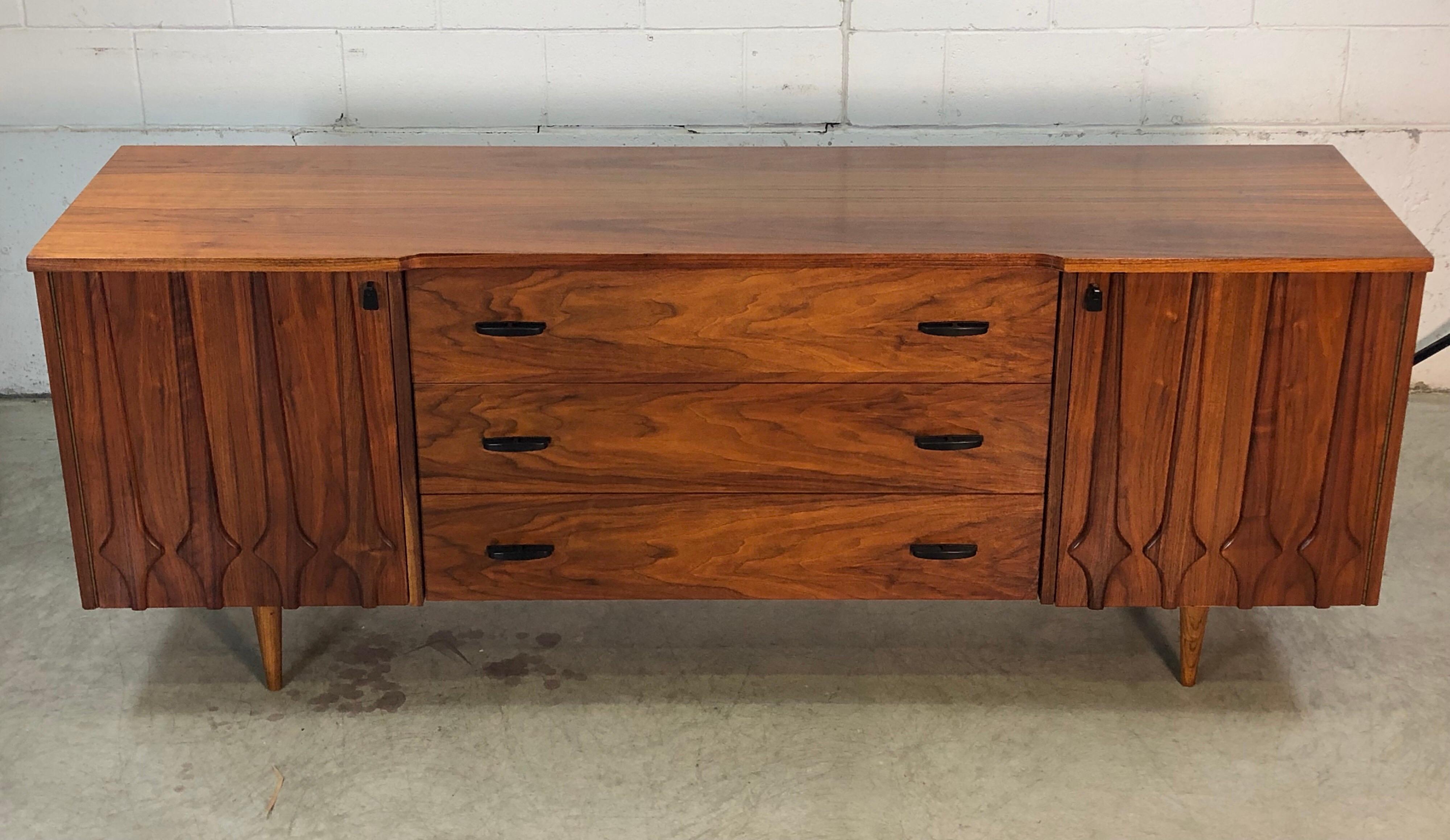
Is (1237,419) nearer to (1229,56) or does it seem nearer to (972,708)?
(972,708)

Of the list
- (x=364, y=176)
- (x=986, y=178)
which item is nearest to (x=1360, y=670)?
(x=986, y=178)

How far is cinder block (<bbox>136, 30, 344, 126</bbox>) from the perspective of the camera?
2652 millimetres

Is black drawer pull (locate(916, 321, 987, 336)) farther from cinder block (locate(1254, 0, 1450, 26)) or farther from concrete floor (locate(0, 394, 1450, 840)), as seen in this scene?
cinder block (locate(1254, 0, 1450, 26))

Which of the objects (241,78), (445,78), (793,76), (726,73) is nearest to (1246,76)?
(793,76)

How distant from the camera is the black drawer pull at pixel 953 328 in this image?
1942mm

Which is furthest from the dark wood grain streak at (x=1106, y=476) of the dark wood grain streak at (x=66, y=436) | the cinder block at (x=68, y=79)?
the cinder block at (x=68, y=79)

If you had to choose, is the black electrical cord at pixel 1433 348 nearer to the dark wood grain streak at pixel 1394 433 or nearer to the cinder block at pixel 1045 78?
the cinder block at pixel 1045 78

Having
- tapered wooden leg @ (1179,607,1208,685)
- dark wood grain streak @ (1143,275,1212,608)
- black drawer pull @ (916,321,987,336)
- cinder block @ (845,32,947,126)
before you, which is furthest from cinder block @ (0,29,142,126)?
tapered wooden leg @ (1179,607,1208,685)

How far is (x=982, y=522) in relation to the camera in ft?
6.72

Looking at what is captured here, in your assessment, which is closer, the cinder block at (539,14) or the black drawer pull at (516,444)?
the black drawer pull at (516,444)

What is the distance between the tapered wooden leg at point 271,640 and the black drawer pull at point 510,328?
0.54m

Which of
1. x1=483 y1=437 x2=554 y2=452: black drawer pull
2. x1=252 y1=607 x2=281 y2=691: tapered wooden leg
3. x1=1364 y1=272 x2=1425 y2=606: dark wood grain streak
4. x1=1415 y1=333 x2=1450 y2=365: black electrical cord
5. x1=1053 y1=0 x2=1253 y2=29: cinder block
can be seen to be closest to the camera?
x1=1364 y1=272 x2=1425 y2=606: dark wood grain streak

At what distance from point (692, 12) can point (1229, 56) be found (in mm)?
960

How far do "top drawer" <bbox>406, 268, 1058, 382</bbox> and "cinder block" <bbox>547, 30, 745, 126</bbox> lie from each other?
2.80ft
